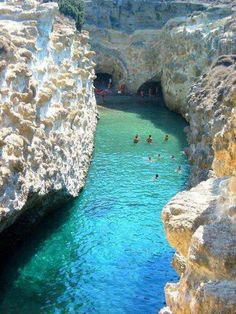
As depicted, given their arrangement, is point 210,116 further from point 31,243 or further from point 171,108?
point 171,108

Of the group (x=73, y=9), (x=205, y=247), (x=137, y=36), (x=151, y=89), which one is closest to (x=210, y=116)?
(x=205, y=247)

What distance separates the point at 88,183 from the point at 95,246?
985 centimetres

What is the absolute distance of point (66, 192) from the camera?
31406mm

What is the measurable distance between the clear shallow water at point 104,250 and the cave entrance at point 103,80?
2867 centimetres

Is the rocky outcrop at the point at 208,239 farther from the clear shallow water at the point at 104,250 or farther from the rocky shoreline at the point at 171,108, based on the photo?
the clear shallow water at the point at 104,250

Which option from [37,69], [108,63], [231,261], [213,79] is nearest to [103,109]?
[108,63]

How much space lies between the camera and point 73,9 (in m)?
58.6

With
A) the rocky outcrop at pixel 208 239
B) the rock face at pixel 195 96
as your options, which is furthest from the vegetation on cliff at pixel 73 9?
the rocky outcrop at pixel 208 239

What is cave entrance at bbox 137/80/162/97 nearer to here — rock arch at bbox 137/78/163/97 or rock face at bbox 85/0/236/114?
rock arch at bbox 137/78/163/97

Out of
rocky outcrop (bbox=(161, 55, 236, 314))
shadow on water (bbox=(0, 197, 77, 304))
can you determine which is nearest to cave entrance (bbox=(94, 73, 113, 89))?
shadow on water (bbox=(0, 197, 77, 304))

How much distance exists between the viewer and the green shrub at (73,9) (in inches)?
2282

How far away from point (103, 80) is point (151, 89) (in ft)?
25.2

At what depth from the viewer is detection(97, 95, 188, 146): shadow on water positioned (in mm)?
54400

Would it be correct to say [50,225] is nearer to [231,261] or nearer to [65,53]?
[65,53]
